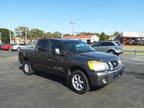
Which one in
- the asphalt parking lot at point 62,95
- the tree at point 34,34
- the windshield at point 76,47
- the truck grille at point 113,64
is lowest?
the asphalt parking lot at point 62,95

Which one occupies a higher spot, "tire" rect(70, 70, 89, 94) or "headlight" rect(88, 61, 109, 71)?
"headlight" rect(88, 61, 109, 71)

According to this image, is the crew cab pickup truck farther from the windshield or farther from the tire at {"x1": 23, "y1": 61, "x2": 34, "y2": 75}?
the tire at {"x1": 23, "y1": 61, "x2": 34, "y2": 75}

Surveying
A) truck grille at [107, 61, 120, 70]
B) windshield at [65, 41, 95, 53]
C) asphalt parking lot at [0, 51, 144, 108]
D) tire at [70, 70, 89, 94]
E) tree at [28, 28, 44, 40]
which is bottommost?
asphalt parking lot at [0, 51, 144, 108]

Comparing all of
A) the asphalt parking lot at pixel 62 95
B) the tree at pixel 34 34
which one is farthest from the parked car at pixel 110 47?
the tree at pixel 34 34

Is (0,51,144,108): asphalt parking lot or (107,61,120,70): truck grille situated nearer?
(0,51,144,108): asphalt parking lot

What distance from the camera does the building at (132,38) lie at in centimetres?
7500

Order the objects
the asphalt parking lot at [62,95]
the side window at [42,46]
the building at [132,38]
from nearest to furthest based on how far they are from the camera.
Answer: the asphalt parking lot at [62,95] < the side window at [42,46] < the building at [132,38]

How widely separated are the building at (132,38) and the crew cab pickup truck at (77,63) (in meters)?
68.9

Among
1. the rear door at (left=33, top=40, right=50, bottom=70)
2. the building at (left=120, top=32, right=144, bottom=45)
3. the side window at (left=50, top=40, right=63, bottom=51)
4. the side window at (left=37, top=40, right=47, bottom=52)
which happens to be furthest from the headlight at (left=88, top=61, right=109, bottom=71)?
the building at (left=120, top=32, right=144, bottom=45)

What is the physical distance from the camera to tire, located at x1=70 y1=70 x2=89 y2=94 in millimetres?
6890

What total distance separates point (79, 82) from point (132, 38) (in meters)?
73.9

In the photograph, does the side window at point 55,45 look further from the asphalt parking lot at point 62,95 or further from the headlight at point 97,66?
the headlight at point 97,66

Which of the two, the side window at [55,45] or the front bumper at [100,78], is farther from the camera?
the side window at [55,45]

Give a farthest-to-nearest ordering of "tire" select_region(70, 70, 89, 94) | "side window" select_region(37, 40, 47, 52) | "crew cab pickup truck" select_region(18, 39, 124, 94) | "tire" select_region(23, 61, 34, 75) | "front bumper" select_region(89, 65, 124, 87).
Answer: "tire" select_region(23, 61, 34, 75) → "side window" select_region(37, 40, 47, 52) → "tire" select_region(70, 70, 89, 94) → "crew cab pickup truck" select_region(18, 39, 124, 94) → "front bumper" select_region(89, 65, 124, 87)
